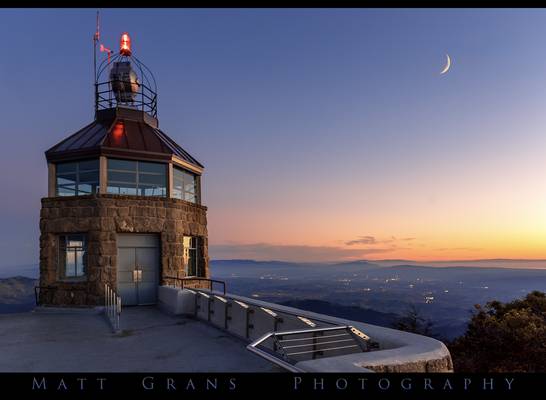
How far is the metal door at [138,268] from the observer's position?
711 inches

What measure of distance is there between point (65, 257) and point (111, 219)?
2.67 metres

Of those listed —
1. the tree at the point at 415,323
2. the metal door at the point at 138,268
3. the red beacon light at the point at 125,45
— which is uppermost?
the red beacon light at the point at 125,45

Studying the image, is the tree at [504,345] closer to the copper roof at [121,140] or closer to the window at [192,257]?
the window at [192,257]

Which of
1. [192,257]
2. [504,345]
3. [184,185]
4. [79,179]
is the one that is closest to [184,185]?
[184,185]

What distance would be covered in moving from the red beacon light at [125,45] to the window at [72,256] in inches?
391

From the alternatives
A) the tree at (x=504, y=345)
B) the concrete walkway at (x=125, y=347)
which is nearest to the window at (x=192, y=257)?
the concrete walkway at (x=125, y=347)

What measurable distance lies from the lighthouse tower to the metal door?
0.13 feet

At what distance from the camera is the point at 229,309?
12094 mm

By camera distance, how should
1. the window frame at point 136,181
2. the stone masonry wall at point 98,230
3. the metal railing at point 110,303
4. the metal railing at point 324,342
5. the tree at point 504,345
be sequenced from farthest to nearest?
the tree at point 504,345, the window frame at point 136,181, the stone masonry wall at point 98,230, the metal railing at point 110,303, the metal railing at point 324,342

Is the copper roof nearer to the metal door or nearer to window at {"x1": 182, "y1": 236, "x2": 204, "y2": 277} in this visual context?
the metal door

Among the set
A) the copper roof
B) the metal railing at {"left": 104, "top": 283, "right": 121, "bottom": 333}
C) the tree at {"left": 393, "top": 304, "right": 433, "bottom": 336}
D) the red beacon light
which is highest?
the red beacon light

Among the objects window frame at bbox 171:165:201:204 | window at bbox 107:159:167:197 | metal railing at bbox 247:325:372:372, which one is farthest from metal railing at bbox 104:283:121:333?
metal railing at bbox 247:325:372:372

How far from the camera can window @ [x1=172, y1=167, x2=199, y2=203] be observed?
20219 mm

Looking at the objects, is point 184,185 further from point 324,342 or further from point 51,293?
point 324,342
